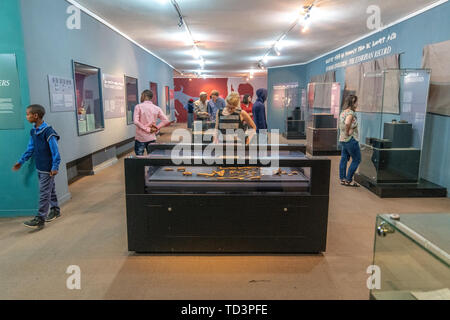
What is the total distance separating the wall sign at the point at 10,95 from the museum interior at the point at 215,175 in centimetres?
2

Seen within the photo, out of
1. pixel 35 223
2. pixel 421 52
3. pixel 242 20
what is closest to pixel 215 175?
pixel 35 223

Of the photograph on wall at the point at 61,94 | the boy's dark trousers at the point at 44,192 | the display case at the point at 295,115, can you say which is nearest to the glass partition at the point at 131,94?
the photograph on wall at the point at 61,94

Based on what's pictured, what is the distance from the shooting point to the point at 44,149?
12.9 ft

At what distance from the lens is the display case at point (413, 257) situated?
4.61 ft

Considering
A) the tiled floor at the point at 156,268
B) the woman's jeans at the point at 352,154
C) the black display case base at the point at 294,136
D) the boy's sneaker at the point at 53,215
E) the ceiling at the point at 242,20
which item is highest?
the ceiling at the point at 242,20

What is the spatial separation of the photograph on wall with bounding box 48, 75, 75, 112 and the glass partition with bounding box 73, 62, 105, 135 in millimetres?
839

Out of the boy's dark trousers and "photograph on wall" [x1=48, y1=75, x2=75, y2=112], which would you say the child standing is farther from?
"photograph on wall" [x1=48, y1=75, x2=75, y2=112]

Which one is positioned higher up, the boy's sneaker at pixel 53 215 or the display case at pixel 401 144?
the display case at pixel 401 144

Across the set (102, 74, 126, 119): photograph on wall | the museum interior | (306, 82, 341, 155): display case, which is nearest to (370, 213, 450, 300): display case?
the museum interior

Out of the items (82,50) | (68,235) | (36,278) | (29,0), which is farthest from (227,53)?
(36,278)

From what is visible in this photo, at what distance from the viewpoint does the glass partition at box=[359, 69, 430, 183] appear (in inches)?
214

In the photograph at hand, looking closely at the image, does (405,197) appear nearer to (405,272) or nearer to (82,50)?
(405,272)

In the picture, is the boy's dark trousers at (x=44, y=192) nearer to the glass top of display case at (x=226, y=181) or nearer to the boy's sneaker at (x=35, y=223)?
the boy's sneaker at (x=35, y=223)

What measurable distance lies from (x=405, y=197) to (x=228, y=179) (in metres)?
3.59
